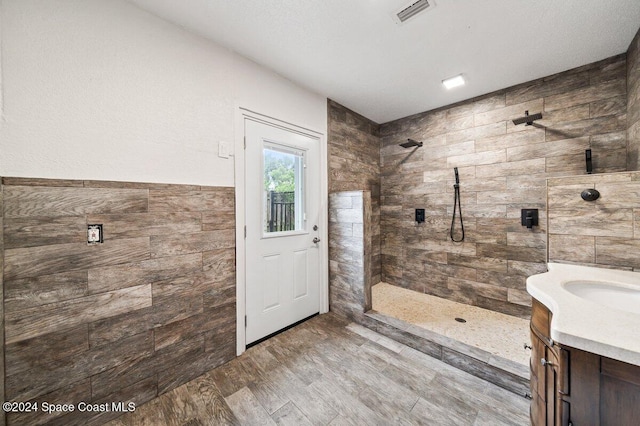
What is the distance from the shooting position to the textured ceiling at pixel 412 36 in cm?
151

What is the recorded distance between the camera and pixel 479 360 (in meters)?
1.73

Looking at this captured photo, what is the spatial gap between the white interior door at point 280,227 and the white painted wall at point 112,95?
0.95 ft

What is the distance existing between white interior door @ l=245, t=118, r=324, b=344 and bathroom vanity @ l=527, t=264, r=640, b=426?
6.16ft

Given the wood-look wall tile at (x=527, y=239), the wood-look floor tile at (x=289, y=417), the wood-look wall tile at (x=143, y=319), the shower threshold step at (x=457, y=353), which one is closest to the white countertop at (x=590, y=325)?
the shower threshold step at (x=457, y=353)

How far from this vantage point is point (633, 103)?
180cm

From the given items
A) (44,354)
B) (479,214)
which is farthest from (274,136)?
(479,214)

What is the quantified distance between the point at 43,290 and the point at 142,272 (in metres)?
0.42

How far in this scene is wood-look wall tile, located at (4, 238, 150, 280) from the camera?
116 centimetres

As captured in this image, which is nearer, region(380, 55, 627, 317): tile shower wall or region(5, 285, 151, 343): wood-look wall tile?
region(5, 285, 151, 343): wood-look wall tile

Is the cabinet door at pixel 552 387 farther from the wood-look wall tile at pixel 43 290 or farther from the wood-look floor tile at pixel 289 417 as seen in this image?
the wood-look wall tile at pixel 43 290

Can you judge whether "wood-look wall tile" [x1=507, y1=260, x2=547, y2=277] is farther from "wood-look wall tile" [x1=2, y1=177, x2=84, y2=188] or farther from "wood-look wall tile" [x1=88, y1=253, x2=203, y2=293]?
"wood-look wall tile" [x1=2, y1=177, x2=84, y2=188]

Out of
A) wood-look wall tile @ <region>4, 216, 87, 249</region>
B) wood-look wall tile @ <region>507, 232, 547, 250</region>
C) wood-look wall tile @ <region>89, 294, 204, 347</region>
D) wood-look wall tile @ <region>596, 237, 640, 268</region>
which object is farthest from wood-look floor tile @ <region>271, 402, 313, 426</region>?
wood-look wall tile @ <region>507, 232, 547, 250</region>

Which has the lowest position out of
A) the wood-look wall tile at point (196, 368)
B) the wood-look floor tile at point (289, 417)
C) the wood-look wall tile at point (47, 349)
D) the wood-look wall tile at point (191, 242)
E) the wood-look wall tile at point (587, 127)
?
the wood-look floor tile at point (289, 417)

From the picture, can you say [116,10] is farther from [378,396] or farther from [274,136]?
[378,396]
